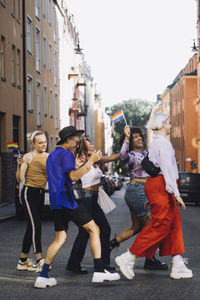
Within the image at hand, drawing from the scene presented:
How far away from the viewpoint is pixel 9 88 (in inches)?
1093

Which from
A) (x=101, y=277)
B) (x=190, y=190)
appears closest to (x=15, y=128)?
(x=190, y=190)

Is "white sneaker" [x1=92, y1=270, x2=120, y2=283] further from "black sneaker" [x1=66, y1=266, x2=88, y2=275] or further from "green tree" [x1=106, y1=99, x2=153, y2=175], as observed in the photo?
"green tree" [x1=106, y1=99, x2=153, y2=175]

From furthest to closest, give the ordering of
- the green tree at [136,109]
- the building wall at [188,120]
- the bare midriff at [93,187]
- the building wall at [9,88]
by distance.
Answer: the green tree at [136,109] → the building wall at [188,120] → the building wall at [9,88] → the bare midriff at [93,187]

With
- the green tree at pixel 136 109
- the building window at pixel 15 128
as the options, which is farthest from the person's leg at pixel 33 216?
the green tree at pixel 136 109

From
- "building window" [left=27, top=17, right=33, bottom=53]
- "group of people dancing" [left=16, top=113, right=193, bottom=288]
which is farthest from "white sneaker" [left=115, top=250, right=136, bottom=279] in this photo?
"building window" [left=27, top=17, right=33, bottom=53]

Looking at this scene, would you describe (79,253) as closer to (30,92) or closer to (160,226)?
(160,226)

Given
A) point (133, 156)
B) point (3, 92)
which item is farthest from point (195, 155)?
point (133, 156)

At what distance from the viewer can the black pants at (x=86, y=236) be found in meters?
7.77

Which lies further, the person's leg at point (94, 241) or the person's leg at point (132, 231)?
the person's leg at point (132, 231)

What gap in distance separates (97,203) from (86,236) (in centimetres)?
44

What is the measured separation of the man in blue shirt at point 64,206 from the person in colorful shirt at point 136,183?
1.00 metres

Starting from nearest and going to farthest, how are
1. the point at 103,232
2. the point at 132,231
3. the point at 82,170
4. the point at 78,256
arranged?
the point at 82,170, the point at 78,256, the point at 103,232, the point at 132,231

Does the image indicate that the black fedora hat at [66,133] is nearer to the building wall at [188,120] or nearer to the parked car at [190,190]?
the parked car at [190,190]

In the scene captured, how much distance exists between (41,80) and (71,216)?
3118cm
